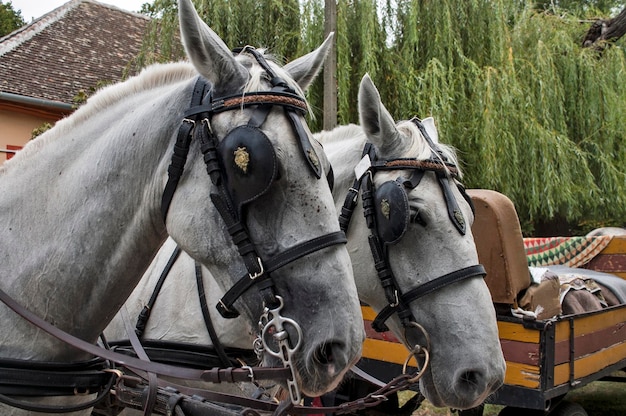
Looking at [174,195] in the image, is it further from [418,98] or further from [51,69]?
[51,69]

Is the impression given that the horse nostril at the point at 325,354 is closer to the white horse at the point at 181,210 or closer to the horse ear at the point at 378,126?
the white horse at the point at 181,210

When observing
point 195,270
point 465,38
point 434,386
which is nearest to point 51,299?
point 195,270

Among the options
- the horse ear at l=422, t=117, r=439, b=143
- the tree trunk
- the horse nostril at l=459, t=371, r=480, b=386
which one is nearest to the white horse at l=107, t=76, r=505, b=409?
the horse nostril at l=459, t=371, r=480, b=386

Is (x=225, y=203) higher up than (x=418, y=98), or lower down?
lower down

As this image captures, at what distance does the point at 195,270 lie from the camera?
2529mm

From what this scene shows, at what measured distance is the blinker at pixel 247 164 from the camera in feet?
4.72

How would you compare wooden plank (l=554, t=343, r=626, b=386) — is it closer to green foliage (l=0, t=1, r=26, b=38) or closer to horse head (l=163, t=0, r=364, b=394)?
horse head (l=163, t=0, r=364, b=394)

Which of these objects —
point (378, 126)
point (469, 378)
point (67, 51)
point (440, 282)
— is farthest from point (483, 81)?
point (67, 51)

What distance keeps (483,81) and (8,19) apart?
2030 centimetres

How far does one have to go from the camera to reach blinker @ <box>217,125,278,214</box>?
1439 mm

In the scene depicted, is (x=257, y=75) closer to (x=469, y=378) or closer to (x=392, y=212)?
(x=392, y=212)

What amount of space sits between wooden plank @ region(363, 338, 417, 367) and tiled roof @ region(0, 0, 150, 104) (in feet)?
28.1

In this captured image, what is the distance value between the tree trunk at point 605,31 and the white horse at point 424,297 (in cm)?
831

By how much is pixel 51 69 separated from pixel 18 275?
10.9 metres
